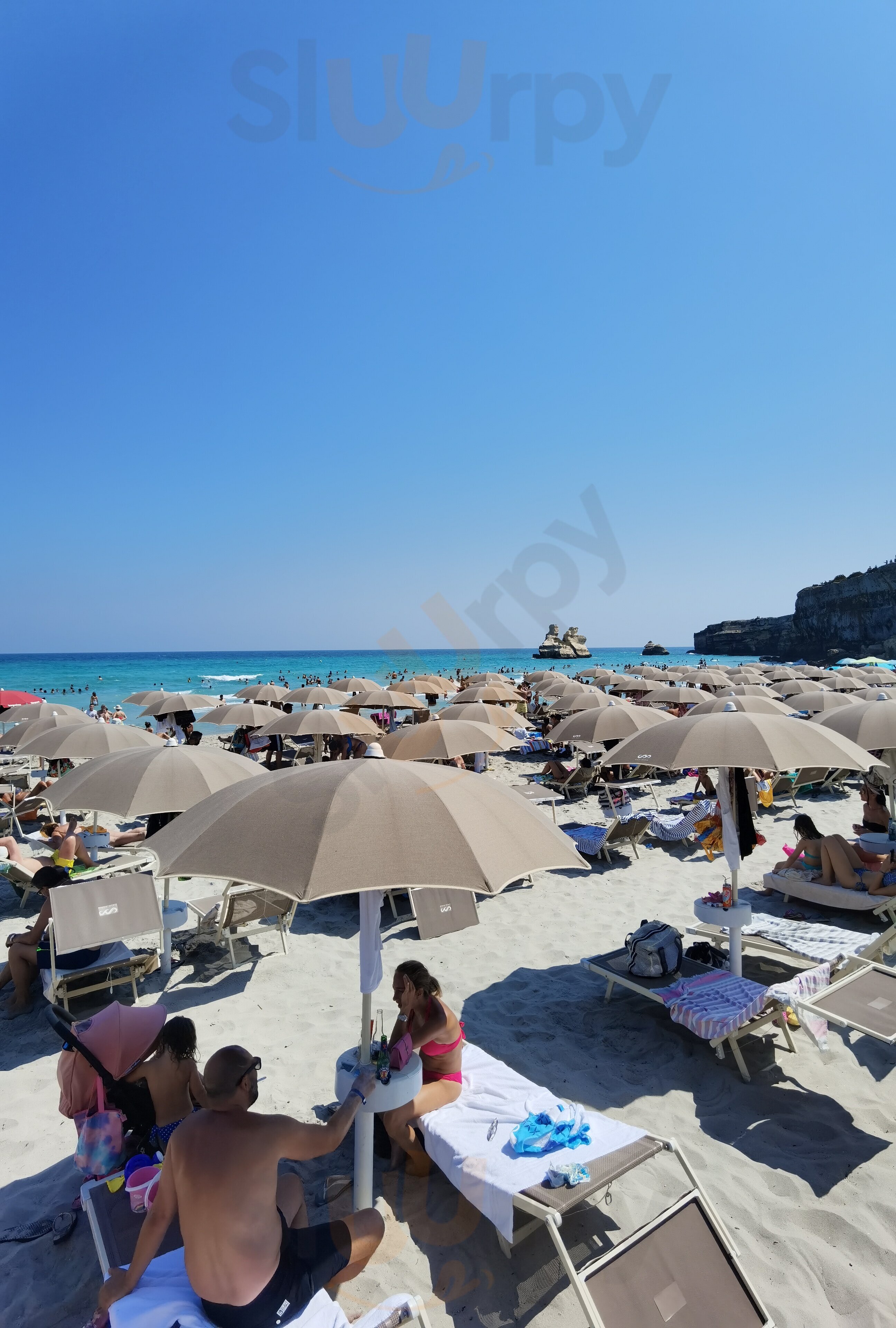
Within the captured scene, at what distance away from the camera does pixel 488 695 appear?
14.6 m

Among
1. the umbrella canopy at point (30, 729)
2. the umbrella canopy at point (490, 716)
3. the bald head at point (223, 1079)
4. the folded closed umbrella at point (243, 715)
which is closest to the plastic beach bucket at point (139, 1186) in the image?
the bald head at point (223, 1079)

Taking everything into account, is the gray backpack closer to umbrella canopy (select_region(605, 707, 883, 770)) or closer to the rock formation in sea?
umbrella canopy (select_region(605, 707, 883, 770))

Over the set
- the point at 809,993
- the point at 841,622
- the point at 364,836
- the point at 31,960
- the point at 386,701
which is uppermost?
the point at 841,622

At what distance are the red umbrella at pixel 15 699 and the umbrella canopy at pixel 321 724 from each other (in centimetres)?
811

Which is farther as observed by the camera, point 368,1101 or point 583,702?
point 583,702

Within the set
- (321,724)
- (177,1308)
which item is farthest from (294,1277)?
(321,724)

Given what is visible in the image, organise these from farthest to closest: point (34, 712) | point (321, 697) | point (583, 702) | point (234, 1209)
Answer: point (321, 697) < point (34, 712) < point (583, 702) < point (234, 1209)

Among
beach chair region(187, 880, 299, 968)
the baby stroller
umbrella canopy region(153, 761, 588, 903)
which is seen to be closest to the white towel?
the baby stroller

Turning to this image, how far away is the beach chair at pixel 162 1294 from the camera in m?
2.15

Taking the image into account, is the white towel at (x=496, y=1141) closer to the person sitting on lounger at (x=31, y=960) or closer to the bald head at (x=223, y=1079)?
the bald head at (x=223, y=1079)

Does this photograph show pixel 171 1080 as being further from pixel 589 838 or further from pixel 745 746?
pixel 589 838

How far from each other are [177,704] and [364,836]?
10.0 m

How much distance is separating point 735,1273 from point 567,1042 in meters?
1.93

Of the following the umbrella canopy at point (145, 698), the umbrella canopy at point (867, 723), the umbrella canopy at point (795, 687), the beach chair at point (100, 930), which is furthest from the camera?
the umbrella canopy at point (145, 698)
